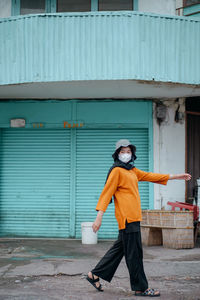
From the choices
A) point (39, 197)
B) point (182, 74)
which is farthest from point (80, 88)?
point (39, 197)

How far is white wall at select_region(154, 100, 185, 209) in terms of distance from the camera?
10.1 m

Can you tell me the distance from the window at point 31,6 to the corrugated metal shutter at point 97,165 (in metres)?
3.31

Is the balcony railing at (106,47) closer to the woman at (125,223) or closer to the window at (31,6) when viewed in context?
the window at (31,6)

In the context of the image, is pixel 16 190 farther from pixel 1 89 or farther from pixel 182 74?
pixel 182 74

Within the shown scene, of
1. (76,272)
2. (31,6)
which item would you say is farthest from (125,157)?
(31,6)

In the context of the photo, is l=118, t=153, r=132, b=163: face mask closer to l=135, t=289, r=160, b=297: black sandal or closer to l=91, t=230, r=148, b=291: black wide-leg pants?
l=91, t=230, r=148, b=291: black wide-leg pants

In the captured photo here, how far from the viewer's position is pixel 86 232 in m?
9.61

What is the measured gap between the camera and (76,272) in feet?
21.7

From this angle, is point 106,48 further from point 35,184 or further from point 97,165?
point 35,184

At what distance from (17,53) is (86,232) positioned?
420 centimetres

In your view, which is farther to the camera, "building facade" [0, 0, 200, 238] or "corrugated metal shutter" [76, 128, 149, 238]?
"corrugated metal shutter" [76, 128, 149, 238]

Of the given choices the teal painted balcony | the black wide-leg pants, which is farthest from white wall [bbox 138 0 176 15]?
the black wide-leg pants

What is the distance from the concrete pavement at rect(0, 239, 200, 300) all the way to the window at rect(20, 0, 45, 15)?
5.81 meters

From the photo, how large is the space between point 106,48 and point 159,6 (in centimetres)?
263
